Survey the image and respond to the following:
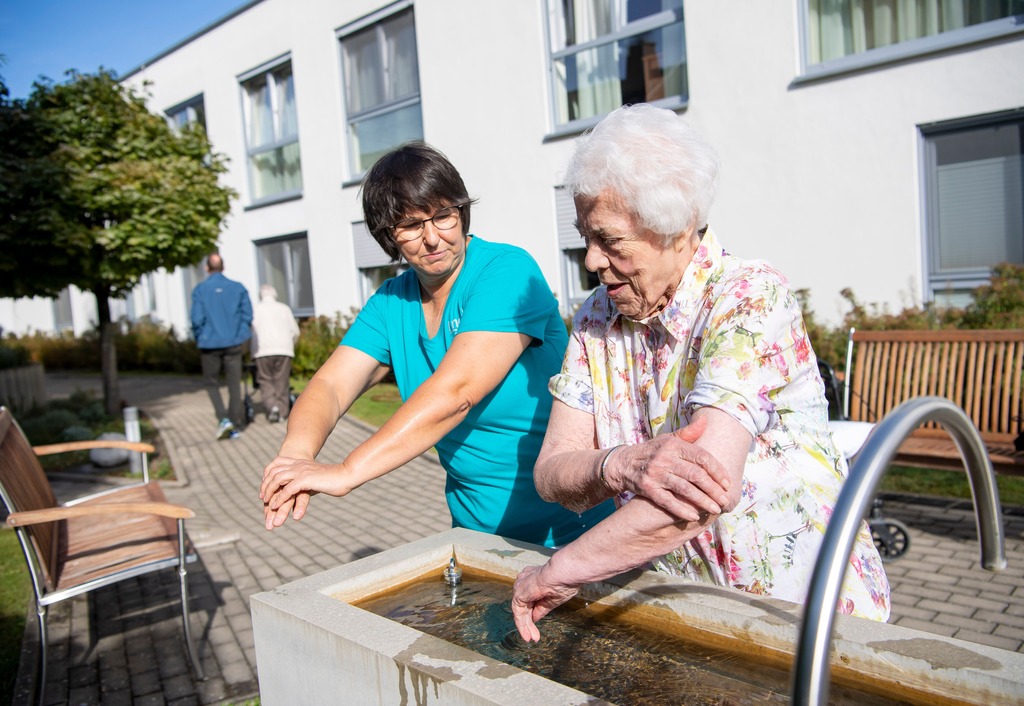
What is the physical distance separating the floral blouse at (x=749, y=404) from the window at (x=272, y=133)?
50.4 ft

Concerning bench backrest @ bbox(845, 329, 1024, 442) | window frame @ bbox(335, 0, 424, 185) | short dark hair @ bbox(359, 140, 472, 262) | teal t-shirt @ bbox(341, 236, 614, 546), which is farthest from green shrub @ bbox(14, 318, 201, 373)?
short dark hair @ bbox(359, 140, 472, 262)

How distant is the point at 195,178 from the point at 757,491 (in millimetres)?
10399

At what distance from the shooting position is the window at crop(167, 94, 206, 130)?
19500 mm

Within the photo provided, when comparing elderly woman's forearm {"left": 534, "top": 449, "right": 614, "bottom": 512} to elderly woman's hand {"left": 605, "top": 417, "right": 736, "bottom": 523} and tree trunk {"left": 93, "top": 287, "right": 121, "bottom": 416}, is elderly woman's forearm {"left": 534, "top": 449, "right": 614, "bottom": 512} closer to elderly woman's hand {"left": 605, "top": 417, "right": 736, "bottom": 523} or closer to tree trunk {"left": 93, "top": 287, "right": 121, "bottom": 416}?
elderly woman's hand {"left": 605, "top": 417, "right": 736, "bottom": 523}

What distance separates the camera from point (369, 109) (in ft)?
48.0

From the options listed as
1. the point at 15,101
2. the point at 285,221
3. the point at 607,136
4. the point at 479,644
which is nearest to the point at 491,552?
the point at 479,644

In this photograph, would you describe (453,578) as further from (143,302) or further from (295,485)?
(143,302)

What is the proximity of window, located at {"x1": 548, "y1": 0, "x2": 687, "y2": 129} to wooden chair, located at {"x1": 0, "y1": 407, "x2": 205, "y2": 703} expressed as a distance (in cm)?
747

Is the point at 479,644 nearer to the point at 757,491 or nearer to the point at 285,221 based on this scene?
the point at 757,491

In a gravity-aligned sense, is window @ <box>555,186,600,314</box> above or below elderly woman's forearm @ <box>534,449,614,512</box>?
above

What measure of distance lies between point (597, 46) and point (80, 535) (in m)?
8.56

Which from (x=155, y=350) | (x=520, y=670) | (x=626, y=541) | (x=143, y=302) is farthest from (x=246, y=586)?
(x=143, y=302)

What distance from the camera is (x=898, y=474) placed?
6840 mm

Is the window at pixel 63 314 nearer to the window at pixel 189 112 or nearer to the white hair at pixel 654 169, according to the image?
the window at pixel 189 112
